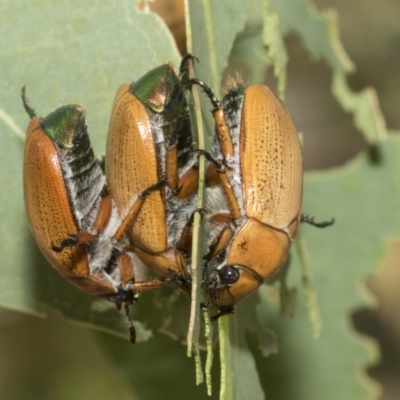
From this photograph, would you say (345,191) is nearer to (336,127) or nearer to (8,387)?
(336,127)

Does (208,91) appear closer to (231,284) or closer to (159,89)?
(159,89)

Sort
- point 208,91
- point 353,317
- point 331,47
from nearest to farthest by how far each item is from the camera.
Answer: point 208,91, point 331,47, point 353,317

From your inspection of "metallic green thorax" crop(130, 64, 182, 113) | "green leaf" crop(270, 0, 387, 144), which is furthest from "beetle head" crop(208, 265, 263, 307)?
"green leaf" crop(270, 0, 387, 144)

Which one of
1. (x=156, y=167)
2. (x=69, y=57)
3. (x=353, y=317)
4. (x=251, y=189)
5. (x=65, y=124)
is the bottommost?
(x=353, y=317)

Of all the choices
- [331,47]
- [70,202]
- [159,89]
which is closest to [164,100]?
[159,89]

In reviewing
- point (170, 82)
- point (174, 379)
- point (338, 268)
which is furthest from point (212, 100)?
point (338, 268)

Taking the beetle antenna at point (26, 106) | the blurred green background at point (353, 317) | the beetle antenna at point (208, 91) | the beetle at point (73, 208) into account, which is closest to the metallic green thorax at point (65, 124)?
the beetle at point (73, 208)

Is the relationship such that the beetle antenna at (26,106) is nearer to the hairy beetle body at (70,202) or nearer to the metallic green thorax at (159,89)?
the hairy beetle body at (70,202)
